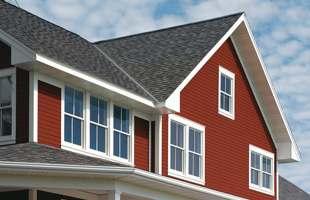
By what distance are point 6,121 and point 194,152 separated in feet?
26.1

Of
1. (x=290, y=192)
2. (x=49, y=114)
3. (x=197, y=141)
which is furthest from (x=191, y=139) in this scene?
(x=290, y=192)

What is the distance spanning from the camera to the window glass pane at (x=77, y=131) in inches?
949

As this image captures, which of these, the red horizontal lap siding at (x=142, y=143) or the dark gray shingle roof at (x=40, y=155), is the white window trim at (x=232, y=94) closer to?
the red horizontal lap siding at (x=142, y=143)

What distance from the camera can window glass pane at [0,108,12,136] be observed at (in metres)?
23.2

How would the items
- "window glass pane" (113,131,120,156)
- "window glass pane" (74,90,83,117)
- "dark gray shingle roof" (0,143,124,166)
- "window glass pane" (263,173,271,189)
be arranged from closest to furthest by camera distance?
1. "dark gray shingle roof" (0,143,124,166)
2. "window glass pane" (74,90,83,117)
3. "window glass pane" (113,131,120,156)
4. "window glass pane" (263,173,271,189)

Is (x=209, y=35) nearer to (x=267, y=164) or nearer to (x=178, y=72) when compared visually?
(x=178, y=72)

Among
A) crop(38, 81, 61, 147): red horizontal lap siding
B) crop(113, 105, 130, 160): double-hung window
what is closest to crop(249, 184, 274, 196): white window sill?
crop(113, 105, 130, 160): double-hung window

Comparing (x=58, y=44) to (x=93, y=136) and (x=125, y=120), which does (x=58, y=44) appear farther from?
(x=93, y=136)

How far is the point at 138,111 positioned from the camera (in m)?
26.9

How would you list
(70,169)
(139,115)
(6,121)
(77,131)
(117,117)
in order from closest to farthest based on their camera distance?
1. (70,169)
2. (6,121)
3. (77,131)
4. (117,117)
5. (139,115)

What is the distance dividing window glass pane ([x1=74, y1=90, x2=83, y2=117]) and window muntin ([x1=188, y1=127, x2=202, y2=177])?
5538 millimetres

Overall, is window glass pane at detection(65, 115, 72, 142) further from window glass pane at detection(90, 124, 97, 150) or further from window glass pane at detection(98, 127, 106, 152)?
window glass pane at detection(98, 127, 106, 152)

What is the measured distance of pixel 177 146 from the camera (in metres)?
28.2

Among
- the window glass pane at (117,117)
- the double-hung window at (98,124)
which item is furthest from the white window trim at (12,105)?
the window glass pane at (117,117)
